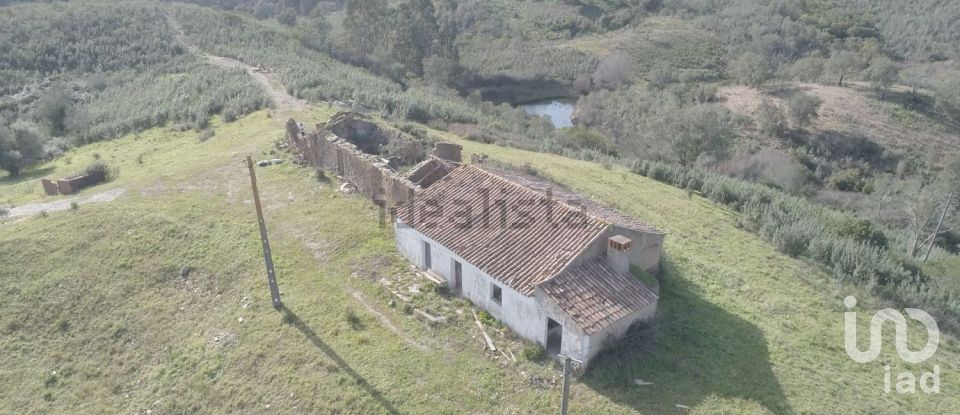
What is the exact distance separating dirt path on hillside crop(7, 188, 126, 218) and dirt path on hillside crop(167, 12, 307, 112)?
14.3 m

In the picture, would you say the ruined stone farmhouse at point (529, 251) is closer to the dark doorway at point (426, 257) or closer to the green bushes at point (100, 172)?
the dark doorway at point (426, 257)

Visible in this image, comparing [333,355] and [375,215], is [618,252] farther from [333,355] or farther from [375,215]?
[375,215]

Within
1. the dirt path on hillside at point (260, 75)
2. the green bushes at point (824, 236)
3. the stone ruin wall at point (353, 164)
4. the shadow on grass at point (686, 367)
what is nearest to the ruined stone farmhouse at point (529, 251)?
the stone ruin wall at point (353, 164)

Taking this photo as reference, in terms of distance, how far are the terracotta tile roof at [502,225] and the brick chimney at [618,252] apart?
51 cm

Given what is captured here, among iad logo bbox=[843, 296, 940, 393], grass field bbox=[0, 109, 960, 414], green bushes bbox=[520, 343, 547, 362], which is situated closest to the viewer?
grass field bbox=[0, 109, 960, 414]

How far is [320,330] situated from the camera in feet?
59.7

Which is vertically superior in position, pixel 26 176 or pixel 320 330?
pixel 320 330

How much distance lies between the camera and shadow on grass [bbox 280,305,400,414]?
1555 cm

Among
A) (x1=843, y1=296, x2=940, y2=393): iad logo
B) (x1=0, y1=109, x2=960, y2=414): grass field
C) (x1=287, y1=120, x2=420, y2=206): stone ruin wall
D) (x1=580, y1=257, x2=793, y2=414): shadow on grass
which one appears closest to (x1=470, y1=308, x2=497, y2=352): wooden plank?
(x1=0, y1=109, x2=960, y2=414): grass field

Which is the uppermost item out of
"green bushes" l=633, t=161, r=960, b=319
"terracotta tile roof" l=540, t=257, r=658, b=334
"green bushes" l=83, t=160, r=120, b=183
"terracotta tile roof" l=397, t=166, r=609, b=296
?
"terracotta tile roof" l=397, t=166, r=609, b=296

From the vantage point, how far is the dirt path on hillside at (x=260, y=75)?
140 ft

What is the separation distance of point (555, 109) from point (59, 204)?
54.2 meters

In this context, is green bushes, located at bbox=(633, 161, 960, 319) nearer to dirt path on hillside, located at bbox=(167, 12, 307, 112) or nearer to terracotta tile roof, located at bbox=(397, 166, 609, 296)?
terracotta tile roof, located at bbox=(397, 166, 609, 296)

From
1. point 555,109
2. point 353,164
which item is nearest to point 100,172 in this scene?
point 353,164
